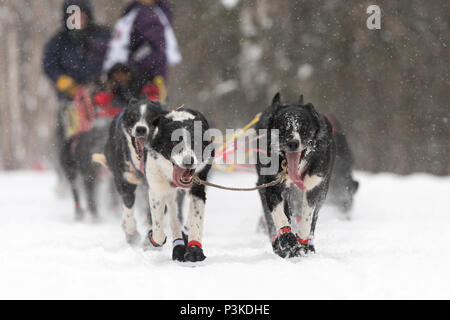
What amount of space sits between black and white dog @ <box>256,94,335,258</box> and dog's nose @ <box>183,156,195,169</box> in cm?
54

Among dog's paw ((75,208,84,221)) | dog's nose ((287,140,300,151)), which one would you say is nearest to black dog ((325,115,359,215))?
dog's nose ((287,140,300,151))

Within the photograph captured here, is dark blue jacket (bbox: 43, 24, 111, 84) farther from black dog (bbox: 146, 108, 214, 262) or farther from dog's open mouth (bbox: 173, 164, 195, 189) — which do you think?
dog's open mouth (bbox: 173, 164, 195, 189)

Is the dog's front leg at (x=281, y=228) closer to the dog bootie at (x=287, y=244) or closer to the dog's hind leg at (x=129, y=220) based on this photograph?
the dog bootie at (x=287, y=244)

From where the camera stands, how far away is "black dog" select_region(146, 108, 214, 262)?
3396mm

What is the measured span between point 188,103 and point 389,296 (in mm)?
9221

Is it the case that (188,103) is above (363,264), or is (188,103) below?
above

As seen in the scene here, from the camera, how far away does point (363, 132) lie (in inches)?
444

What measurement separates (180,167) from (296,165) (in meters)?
0.67

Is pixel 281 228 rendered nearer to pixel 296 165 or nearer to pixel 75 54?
pixel 296 165

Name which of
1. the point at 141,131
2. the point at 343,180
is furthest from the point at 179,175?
the point at 343,180
